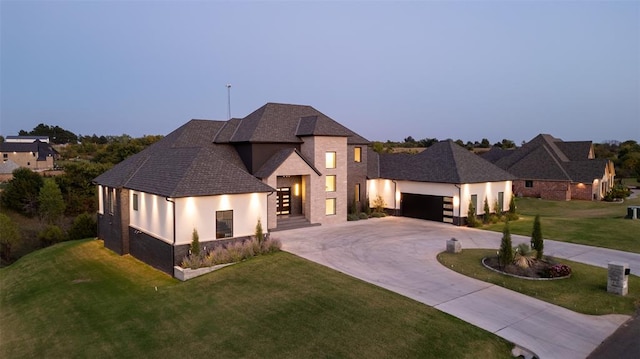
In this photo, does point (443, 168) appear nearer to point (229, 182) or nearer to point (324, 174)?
point (324, 174)

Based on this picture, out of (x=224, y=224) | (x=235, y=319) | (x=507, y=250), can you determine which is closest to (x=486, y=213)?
(x=507, y=250)

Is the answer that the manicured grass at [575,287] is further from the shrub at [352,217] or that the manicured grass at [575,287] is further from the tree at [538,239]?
the shrub at [352,217]

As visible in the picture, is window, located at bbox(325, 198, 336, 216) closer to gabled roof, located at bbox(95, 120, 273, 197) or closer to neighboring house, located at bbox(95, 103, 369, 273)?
neighboring house, located at bbox(95, 103, 369, 273)

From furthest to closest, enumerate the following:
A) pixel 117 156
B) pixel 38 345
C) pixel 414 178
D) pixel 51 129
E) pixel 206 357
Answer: pixel 51 129, pixel 117 156, pixel 414 178, pixel 38 345, pixel 206 357

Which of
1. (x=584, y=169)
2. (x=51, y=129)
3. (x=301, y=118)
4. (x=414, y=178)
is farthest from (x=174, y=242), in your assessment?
(x=51, y=129)

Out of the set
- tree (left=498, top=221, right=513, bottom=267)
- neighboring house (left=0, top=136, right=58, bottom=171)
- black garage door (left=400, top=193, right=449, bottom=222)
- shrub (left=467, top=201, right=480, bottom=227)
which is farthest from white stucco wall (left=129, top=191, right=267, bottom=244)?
neighboring house (left=0, top=136, right=58, bottom=171)

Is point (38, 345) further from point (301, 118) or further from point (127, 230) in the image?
point (301, 118)

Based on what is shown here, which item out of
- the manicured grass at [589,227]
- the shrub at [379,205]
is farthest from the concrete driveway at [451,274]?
the shrub at [379,205]
